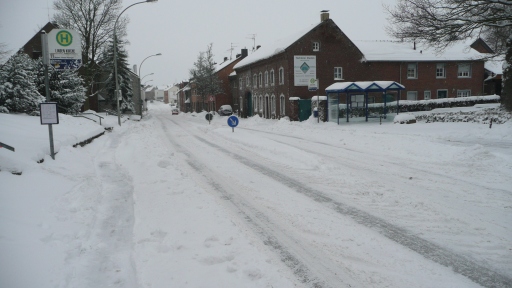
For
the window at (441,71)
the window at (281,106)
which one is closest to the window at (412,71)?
the window at (441,71)

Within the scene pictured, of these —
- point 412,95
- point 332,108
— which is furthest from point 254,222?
point 412,95

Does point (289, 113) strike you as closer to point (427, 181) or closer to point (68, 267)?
point (427, 181)

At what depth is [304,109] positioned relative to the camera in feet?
105

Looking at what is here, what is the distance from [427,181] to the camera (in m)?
8.29

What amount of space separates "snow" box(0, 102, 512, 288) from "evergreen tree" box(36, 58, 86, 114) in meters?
15.4

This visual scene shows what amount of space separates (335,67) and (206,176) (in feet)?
96.3

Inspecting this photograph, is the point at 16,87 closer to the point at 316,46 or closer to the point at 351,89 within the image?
the point at 351,89

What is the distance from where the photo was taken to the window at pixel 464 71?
39.9 meters

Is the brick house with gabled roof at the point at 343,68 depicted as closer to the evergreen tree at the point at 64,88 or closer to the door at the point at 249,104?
the door at the point at 249,104

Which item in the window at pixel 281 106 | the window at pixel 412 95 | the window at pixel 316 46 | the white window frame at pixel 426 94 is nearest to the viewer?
the window at pixel 316 46

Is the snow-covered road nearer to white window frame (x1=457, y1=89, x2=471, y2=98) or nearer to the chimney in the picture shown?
the chimney

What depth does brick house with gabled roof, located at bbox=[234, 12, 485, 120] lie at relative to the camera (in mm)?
34438

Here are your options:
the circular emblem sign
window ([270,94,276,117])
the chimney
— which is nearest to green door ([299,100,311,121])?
→ window ([270,94,276,117])

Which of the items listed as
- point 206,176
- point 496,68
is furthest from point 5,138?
point 496,68
